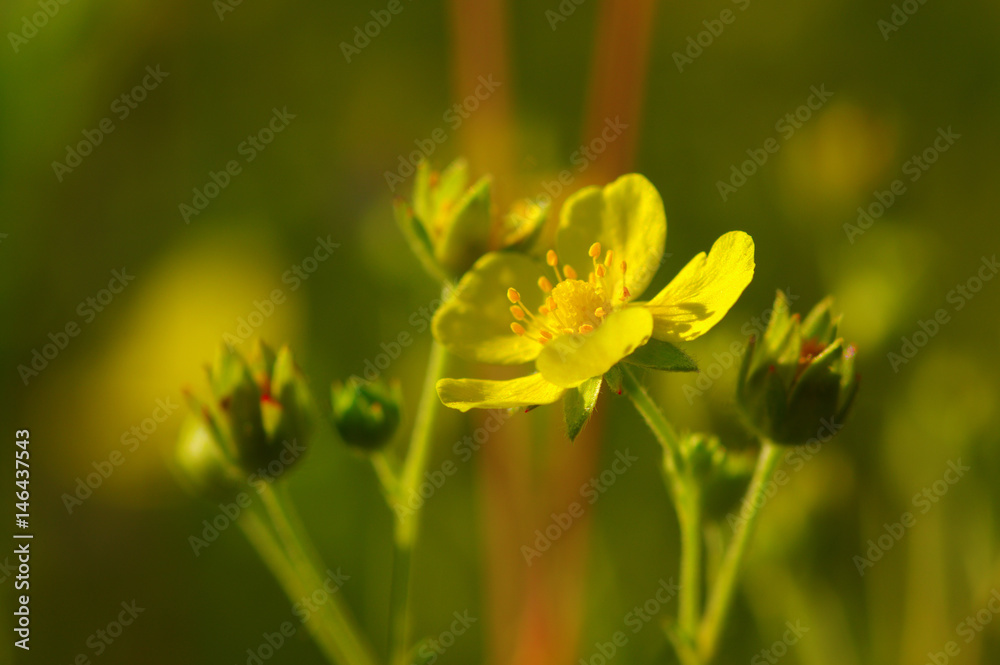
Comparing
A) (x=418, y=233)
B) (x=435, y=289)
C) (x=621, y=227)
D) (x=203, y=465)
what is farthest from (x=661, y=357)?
(x=435, y=289)

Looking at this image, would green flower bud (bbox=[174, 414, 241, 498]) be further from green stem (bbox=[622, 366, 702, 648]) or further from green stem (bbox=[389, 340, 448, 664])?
green stem (bbox=[622, 366, 702, 648])

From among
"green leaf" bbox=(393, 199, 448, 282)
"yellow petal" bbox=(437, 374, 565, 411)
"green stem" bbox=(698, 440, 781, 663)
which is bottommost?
"green stem" bbox=(698, 440, 781, 663)

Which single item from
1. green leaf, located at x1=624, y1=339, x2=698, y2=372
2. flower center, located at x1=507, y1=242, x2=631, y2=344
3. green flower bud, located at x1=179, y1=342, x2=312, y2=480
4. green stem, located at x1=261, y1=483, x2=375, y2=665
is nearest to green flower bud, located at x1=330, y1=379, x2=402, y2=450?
green flower bud, located at x1=179, y1=342, x2=312, y2=480

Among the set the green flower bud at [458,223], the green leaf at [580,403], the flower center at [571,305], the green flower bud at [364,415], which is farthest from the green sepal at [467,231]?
the green leaf at [580,403]

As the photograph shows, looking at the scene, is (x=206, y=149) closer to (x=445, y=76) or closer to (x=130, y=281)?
(x=130, y=281)

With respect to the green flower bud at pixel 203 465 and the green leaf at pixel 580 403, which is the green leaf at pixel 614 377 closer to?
the green leaf at pixel 580 403

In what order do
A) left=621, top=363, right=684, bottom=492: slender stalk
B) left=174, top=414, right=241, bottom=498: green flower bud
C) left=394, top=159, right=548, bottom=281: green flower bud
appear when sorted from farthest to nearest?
left=174, top=414, right=241, bottom=498: green flower bud < left=394, top=159, right=548, bottom=281: green flower bud < left=621, top=363, right=684, bottom=492: slender stalk
